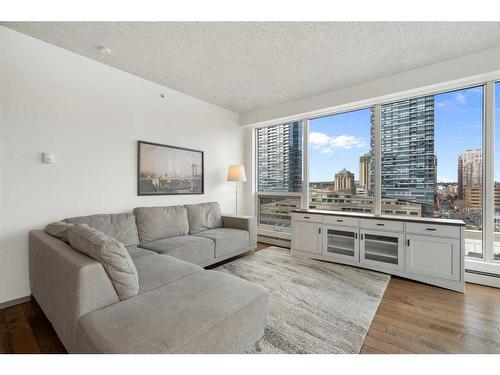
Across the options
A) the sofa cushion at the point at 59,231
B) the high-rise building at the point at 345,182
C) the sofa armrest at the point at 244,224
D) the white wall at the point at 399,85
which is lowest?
the sofa armrest at the point at 244,224

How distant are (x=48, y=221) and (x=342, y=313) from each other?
3.01 meters

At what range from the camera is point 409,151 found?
3.20m

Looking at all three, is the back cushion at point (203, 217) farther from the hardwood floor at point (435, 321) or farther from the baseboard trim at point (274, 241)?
the hardwood floor at point (435, 321)

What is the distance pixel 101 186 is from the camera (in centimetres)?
272

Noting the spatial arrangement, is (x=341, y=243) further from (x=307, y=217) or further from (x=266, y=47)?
(x=266, y=47)

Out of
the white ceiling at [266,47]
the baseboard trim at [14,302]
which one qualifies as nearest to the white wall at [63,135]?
the baseboard trim at [14,302]

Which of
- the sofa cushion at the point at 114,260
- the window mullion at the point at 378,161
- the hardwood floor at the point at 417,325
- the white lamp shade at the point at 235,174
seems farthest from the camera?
the white lamp shade at the point at 235,174

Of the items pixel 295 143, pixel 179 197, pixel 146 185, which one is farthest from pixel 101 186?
pixel 295 143

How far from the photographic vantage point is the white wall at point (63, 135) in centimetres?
211

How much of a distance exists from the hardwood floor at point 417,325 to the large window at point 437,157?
95cm

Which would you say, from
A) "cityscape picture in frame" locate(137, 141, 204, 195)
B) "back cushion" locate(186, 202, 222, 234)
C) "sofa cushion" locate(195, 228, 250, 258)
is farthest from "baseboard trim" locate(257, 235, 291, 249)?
"cityscape picture in frame" locate(137, 141, 204, 195)

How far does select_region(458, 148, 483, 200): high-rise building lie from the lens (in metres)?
2.71

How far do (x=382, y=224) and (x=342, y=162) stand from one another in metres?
1.26

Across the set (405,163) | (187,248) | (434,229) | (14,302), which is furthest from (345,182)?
(14,302)
